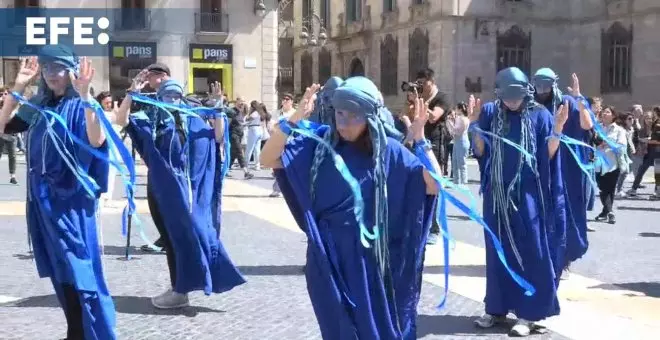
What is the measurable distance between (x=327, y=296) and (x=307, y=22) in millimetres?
40118

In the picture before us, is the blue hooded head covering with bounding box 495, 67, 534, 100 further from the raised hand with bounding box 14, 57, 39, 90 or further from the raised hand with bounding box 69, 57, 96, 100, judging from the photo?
the raised hand with bounding box 14, 57, 39, 90

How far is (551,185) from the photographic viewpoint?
6.16 m

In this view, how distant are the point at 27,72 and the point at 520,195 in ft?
10.4

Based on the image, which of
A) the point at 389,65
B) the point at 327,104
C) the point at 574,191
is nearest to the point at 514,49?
the point at 389,65

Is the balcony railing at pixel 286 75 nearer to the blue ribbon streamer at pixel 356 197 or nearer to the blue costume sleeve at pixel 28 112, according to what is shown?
the blue costume sleeve at pixel 28 112

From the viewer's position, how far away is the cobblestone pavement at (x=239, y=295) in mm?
5969

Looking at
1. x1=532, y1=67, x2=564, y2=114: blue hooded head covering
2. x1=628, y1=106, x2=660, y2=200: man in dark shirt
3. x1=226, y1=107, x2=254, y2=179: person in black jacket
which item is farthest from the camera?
x1=226, y1=107, x2=254, y2=179: person in black jacket

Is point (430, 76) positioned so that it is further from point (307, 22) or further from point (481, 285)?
point (307, 22)

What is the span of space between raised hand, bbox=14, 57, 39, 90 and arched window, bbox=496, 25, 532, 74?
96.4ft

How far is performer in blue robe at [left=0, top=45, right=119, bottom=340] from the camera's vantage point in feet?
15.7

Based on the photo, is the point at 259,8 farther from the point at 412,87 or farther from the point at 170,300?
the point at 170,300

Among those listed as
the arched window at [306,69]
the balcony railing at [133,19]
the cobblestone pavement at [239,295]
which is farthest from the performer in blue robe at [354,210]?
the arched window at [306,69]

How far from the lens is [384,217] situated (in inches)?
155

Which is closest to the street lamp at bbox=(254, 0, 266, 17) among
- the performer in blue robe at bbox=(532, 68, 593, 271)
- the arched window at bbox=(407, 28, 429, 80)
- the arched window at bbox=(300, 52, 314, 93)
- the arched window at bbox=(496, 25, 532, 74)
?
the arched window at bbox=(407, 28, 429, 80)
